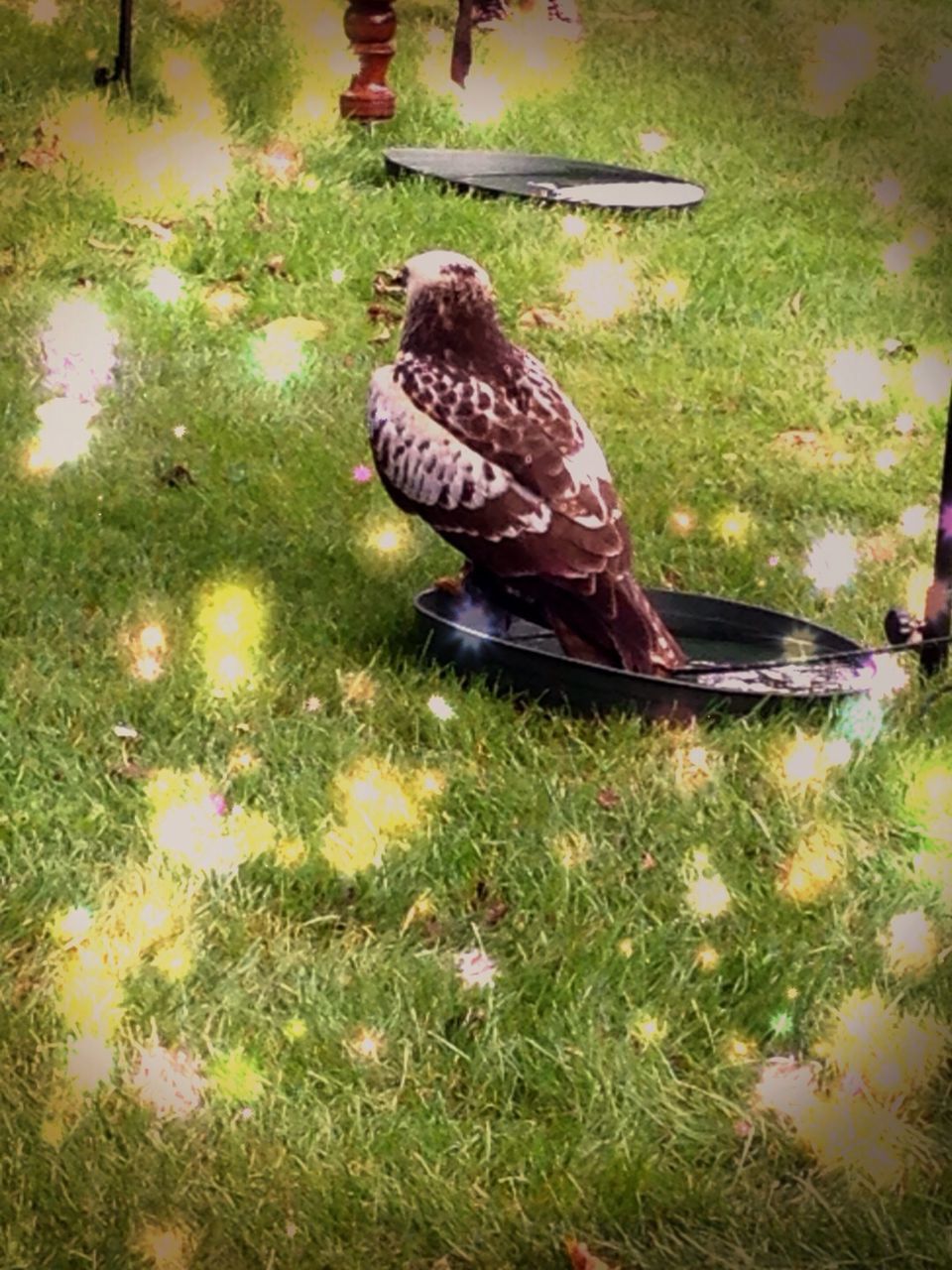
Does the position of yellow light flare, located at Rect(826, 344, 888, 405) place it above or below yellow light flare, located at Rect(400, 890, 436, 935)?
below

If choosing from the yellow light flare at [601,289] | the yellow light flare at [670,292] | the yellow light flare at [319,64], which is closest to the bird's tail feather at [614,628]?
the yellow light flare at [601,289]

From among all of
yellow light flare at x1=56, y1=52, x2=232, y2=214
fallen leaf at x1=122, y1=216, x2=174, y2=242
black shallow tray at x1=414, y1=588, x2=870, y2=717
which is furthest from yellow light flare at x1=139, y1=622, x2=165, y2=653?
yellow light flare at x1=56, y1=52, x2=232, y2=214

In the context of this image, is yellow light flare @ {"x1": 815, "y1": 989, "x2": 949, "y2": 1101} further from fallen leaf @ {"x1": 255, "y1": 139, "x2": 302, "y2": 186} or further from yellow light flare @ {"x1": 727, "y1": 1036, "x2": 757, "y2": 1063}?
fallen leaf @ {"x1": 255, "y1": 139, "x2": 302, "y2": 186}

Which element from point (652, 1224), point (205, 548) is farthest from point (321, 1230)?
point (205, 548)

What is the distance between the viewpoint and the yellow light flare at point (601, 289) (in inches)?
173

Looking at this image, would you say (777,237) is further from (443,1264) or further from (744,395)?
(443,1264)

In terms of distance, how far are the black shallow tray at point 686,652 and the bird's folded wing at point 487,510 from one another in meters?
0.12

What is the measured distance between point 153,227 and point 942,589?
258 centimetres

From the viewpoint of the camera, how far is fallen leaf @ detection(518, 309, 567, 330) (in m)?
4.28

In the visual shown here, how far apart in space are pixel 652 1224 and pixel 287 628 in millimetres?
1358

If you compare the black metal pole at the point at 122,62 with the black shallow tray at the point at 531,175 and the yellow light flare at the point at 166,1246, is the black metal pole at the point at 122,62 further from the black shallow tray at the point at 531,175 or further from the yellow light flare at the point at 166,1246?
the yellow light flare at the point at 166,1246

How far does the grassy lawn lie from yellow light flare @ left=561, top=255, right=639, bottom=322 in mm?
14

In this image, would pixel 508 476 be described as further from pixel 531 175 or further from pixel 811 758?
pixel 531 175

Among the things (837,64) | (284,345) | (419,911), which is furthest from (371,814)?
(837,64)
